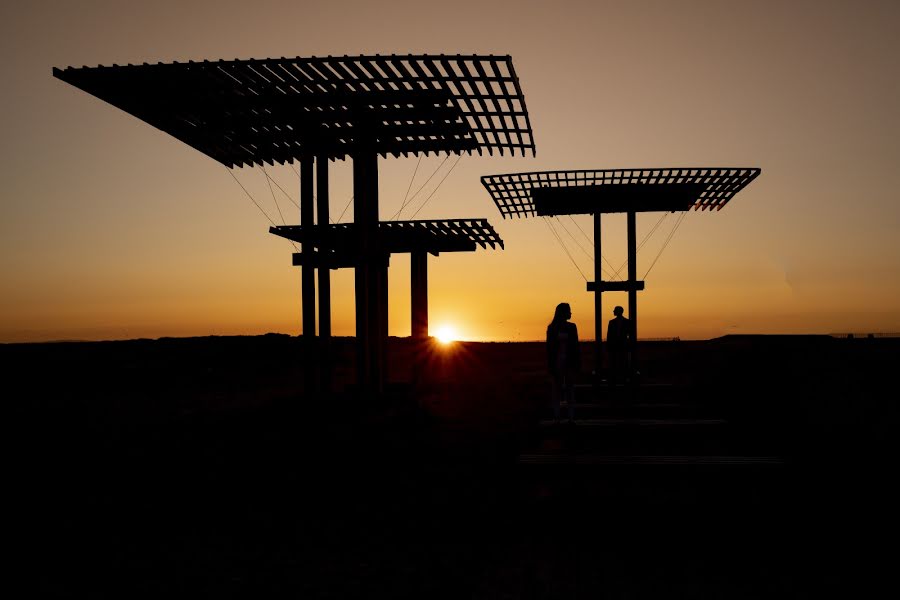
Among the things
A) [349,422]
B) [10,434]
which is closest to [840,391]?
[349,422]

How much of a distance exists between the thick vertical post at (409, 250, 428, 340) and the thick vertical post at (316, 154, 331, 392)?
3.83 m

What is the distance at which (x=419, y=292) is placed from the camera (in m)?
16.2

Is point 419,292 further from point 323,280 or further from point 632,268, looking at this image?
point 632,268

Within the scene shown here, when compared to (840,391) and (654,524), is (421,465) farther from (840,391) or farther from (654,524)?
(840,391)

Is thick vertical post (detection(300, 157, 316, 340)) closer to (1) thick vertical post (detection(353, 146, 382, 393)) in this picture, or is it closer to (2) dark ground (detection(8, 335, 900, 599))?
(1) thick vertical post (detection(353, 146, 382, 393))

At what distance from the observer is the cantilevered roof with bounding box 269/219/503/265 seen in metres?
12.0

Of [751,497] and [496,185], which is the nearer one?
[751,497]

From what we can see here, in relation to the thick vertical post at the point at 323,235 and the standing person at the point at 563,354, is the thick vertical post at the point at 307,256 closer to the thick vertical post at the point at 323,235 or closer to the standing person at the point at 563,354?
the thick vertical post at the point at 323,235

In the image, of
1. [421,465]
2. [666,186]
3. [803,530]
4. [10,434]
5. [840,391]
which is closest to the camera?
[803,530]

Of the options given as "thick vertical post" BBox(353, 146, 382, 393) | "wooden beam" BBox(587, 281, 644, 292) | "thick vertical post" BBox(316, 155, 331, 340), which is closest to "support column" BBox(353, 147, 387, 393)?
"thick vertical post" BBox(353, 146, 382, 393)

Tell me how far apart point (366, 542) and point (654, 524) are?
2.05 m

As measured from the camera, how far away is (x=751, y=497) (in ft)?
20.4

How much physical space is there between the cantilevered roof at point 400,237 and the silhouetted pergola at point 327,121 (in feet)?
0.10

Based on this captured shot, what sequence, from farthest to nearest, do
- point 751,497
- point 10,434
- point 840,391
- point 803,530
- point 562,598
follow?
point 840,391 < point 10,434 < point 751,497 < point 803,530 < point 562,598
